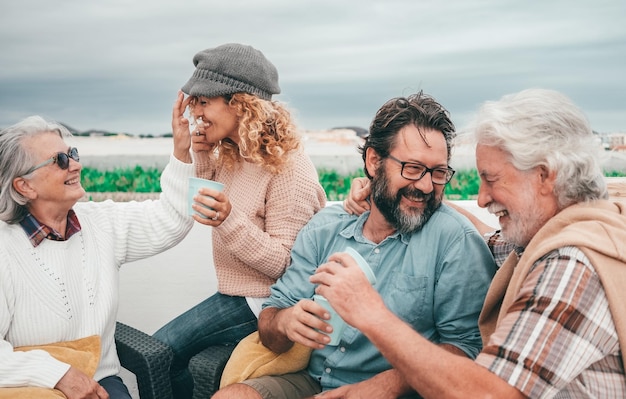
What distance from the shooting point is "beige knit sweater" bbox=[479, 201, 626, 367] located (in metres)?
1.77

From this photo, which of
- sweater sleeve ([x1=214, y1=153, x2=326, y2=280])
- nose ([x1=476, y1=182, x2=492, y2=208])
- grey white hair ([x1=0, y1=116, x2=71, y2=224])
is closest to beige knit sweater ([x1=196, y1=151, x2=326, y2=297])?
sweater sleeve ([x1=214, y1=153, x2=326, y2=280])

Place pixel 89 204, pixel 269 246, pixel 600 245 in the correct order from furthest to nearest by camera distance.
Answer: pixel 89 204 < pixel 269 246 < pixel 600 245

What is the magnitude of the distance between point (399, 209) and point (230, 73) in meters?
1.06

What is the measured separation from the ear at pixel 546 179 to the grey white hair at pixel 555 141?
13 millimetres

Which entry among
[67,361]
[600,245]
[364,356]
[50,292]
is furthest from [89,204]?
[600,245]

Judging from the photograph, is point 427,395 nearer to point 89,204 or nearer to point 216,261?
point 216,261

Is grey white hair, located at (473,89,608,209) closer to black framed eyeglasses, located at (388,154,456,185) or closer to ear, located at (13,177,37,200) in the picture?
black framed eyeglasses, located at (388,154,456,185)

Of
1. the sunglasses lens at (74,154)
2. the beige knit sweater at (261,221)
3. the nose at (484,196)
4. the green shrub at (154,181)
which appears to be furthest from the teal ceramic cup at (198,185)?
the green shrub at (154,181)

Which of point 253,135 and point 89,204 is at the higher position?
point 253,135

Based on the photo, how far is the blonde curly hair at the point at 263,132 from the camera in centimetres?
306

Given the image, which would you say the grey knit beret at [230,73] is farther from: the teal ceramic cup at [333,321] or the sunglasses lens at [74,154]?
the teal ceramic cup at [333,321]

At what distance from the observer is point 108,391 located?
277 cm

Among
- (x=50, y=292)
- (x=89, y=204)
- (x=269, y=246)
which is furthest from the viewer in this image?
(x=89, y=204)

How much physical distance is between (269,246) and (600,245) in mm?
1447
